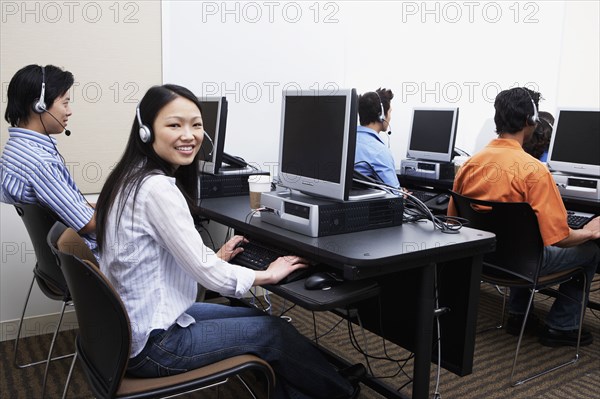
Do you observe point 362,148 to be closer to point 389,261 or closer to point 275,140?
point 275,140

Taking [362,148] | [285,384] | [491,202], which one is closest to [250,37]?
[362,148]

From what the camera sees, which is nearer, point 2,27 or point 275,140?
point 2,27

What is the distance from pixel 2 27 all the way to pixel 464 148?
3.43 metres

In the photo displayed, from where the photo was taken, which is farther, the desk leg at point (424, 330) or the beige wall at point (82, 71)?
the beige wall at point (82, 71)

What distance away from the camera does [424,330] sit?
1.76 metres

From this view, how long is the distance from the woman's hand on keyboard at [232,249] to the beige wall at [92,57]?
1.33 m

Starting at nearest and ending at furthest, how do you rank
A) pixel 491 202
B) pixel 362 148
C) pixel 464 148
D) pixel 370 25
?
pixel 491 202 → pixel 362 148 → pixel 370 25 → pixel 464 148

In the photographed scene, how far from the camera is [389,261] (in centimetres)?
160

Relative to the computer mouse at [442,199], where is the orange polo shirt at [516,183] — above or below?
above

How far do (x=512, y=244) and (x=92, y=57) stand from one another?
2217 mm

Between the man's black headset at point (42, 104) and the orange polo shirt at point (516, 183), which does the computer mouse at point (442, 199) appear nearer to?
the orange polo shirt at point (516, 183)

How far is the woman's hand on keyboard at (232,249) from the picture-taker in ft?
6.20

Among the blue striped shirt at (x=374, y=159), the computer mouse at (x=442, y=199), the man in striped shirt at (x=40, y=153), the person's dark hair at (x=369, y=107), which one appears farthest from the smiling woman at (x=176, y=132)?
the computer mouse at (x=442, y=199)

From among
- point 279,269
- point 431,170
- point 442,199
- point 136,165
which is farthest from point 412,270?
point 431,170
